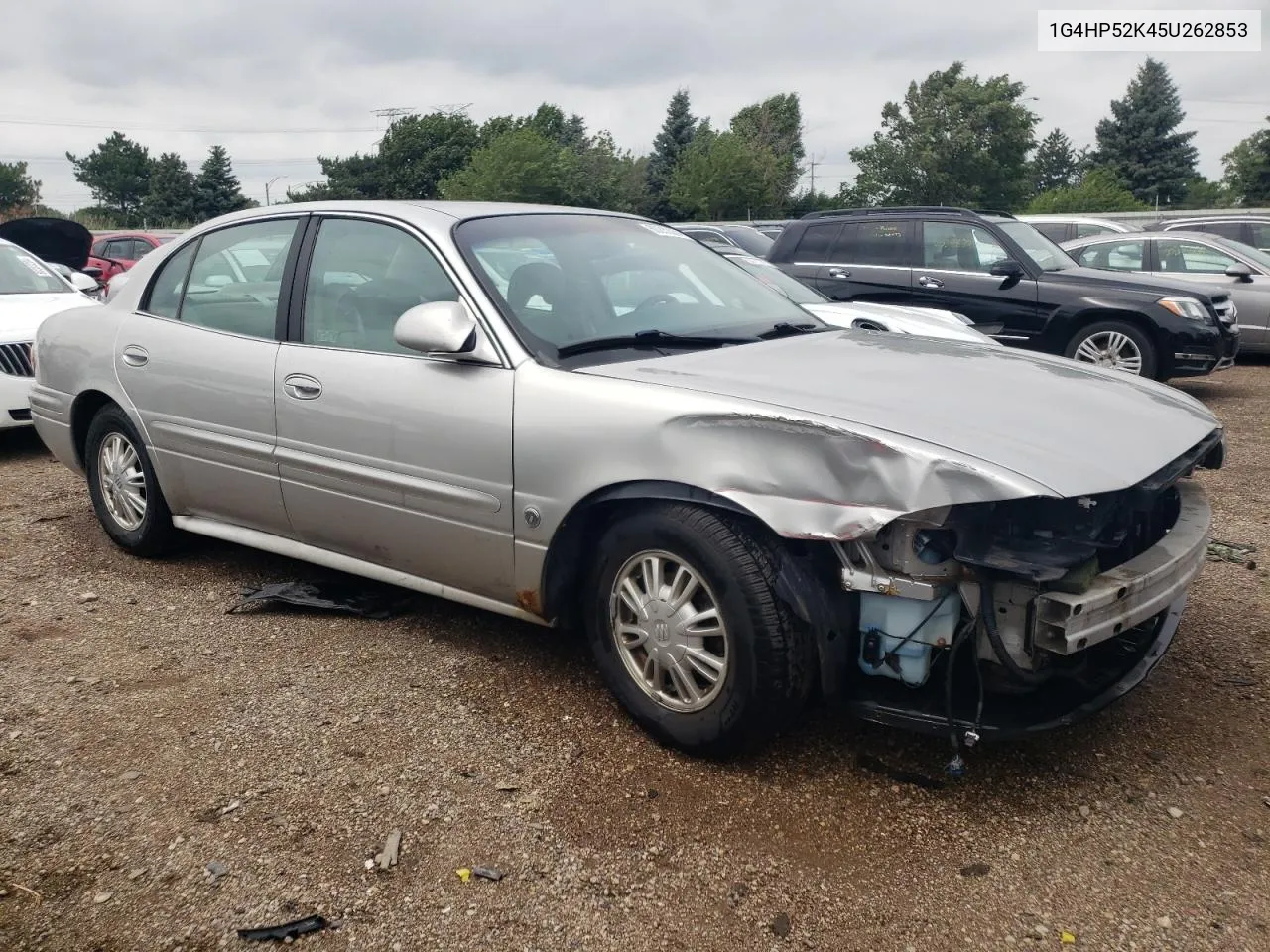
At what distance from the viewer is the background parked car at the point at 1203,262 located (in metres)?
11.2

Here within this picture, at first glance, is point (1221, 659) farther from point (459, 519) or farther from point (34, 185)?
point (34, 185)

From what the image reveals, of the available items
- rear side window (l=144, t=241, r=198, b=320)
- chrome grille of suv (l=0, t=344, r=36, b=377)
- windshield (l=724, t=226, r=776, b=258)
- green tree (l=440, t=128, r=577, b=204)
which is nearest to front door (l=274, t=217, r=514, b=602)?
rear side window (l=144, t=241, r=198, b=320)

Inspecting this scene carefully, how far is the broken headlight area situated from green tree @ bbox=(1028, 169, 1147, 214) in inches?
2118

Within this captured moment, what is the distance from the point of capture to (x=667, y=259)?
4105mm

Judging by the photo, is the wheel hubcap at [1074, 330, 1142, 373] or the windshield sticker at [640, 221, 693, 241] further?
the wheel hubcap at [1074, 330, 1142, 373]

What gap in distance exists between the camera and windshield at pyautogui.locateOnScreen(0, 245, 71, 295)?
26.3 feet

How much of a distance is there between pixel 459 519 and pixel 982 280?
7.45m

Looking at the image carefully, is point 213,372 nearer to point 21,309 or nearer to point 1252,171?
point 21,309

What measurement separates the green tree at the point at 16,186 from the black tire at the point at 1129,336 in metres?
78.7

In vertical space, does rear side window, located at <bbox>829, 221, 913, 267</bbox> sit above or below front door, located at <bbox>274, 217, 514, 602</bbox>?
above

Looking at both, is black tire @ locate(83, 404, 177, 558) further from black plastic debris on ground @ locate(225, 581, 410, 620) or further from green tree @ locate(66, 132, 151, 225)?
green tree @ locate(66, 132, 151, 225)

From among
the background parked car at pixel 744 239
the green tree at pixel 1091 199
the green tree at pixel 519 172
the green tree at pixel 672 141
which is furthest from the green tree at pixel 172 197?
the background parked car at pixel 744 239

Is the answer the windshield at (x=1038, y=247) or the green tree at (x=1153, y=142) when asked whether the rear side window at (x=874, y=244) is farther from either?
the green tree at (x=1153, y=142)

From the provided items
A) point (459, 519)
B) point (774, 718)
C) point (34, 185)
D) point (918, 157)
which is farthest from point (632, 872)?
point (34, 185)
